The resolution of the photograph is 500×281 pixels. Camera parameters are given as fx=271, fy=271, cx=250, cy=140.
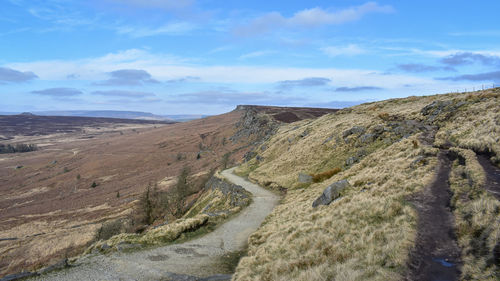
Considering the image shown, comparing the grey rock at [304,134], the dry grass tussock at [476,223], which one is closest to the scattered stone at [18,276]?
the dry grass tussock at [476,223]

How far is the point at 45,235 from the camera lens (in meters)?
50.5

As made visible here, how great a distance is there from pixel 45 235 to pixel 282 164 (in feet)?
151

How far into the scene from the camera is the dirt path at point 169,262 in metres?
13.2

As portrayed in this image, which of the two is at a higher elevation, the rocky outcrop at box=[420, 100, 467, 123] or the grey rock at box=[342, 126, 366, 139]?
the rocky outcrop at box=[420, 100, 467, 123]

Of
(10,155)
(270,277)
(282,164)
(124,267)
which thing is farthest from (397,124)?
(10,155)

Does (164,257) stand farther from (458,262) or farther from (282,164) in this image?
(282,164)

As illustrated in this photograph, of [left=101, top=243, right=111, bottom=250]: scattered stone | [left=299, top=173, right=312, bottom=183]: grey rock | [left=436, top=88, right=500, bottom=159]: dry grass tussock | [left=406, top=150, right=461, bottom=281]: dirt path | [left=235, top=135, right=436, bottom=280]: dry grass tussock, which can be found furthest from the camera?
[left=299, top=173, right=312, bottom=183]: grey rock

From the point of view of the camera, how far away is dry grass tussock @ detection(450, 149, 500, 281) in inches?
314

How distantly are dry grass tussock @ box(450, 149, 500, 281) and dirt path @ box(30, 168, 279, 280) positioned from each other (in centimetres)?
964

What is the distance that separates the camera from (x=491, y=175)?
15.1m

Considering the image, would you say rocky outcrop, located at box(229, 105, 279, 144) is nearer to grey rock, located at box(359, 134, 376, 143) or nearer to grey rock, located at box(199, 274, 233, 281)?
grey rock, located at box(359, 134, 376, 143)

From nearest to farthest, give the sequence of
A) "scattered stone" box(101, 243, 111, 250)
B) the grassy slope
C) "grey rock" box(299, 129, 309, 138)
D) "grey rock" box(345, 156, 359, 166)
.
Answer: the grassy slope, "scattered stone" box(101, 243, 111, 250), "grey rock" box(345, 156, 359, 166), "grey rock" box(299, 129, 309, 138)

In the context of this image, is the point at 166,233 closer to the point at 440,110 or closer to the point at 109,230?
the point at 109,230

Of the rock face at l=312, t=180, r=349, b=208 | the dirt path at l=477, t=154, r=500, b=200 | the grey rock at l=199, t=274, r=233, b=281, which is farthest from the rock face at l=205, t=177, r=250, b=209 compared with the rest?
the dirt path at l=477, t=154, r=500, b=200
